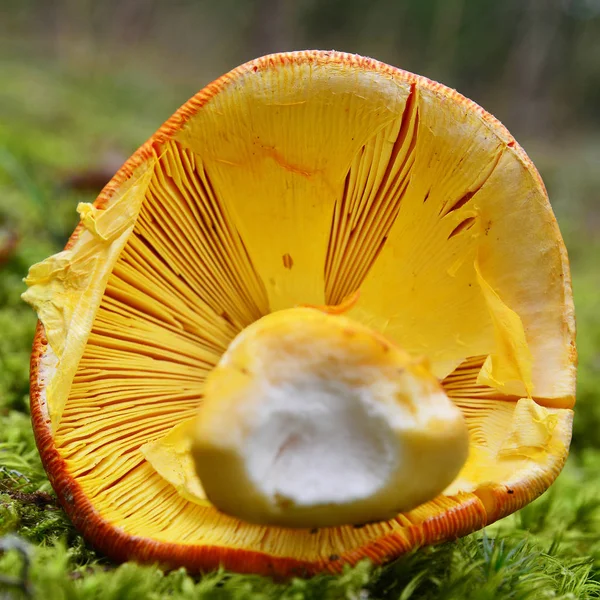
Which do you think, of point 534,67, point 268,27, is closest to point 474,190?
point 268,27

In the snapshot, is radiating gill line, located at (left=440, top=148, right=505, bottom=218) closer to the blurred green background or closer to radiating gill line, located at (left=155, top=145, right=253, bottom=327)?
radiating gill line, located at (left=155, top=145, right=253, bottom=327)

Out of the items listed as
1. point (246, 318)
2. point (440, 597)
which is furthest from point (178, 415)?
point (440, 597)

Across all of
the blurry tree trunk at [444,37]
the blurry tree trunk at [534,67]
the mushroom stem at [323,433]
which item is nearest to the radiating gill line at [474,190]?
the mushroom stem at [323,433]

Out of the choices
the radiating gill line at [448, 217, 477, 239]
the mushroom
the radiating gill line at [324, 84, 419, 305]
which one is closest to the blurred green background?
the mushroom

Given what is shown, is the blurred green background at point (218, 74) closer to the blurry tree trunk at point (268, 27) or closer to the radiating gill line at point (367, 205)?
the blurry tree trunk at point (268, 27)

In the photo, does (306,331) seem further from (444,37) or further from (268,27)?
(444,37)
